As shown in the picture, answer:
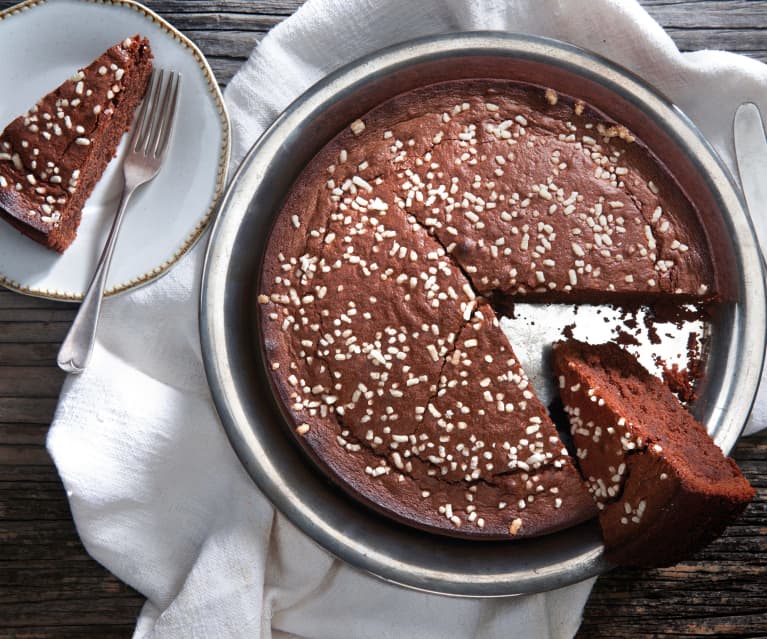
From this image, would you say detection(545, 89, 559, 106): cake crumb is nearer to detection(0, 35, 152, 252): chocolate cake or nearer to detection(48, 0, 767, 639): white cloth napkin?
detection(48, 0, 767, 639): white cloth napkin

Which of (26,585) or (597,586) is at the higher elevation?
(597,586)

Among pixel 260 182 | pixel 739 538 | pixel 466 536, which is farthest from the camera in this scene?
pixel 739 538

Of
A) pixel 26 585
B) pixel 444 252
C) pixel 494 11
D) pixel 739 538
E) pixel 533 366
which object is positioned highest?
pixel 494 11

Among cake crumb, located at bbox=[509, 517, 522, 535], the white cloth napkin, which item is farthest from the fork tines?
cake crumb, located at bbox=[509, 517, 522, 535]

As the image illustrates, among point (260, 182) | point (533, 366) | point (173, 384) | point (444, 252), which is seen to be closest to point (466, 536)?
point (533, 366)

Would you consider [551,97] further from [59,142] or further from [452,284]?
[59,142]

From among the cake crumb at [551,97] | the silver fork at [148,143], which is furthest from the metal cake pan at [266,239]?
the silver fork at [148,143]

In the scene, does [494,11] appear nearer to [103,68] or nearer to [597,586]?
[103,68]
